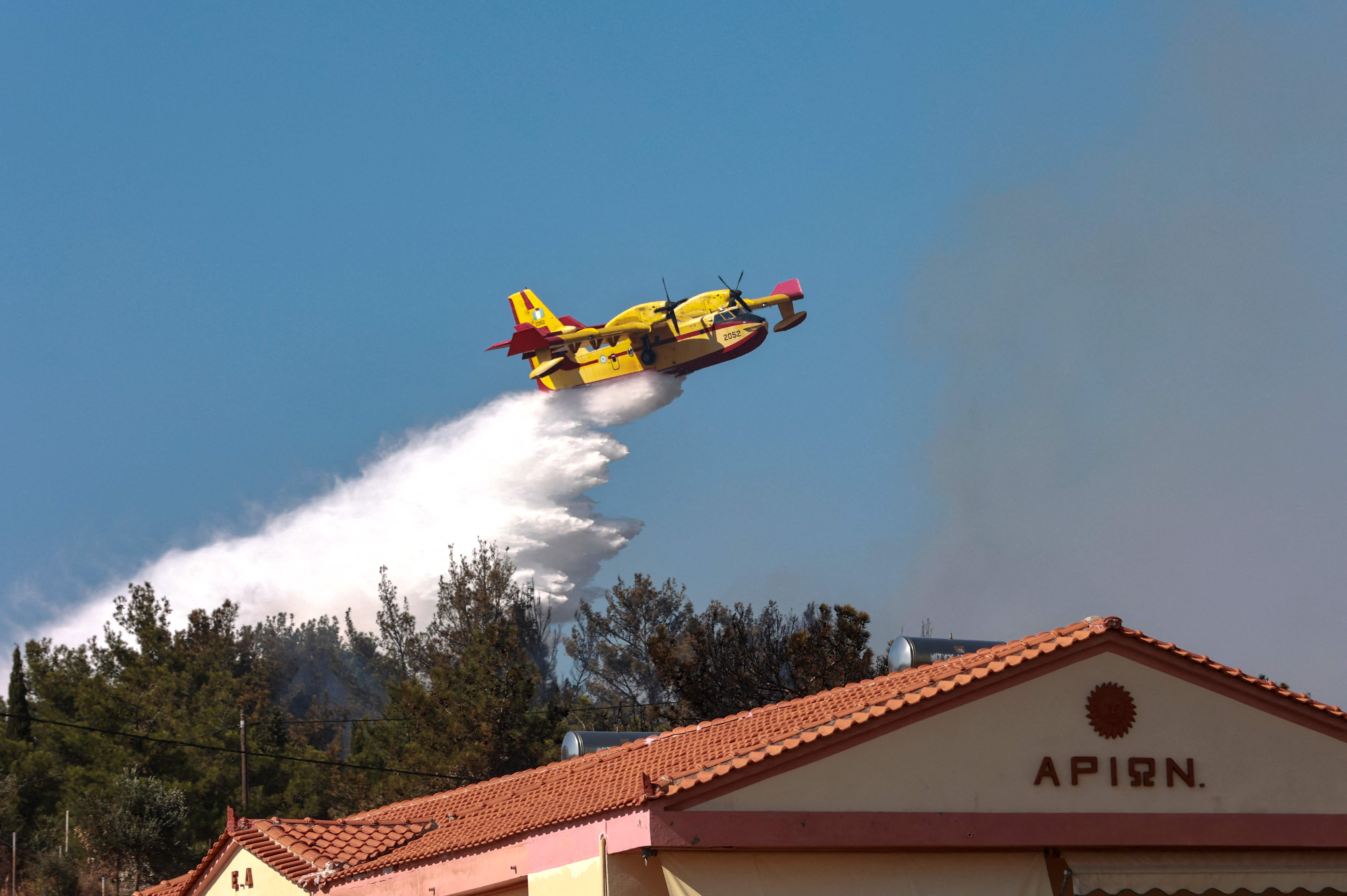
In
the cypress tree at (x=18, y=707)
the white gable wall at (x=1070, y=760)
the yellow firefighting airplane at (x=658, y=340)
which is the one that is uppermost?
the yellow firefighting airplane at (x=658, y=340)

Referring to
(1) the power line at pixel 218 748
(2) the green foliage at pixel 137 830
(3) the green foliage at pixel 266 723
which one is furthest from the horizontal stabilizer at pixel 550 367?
(2) the green foliage at pixel 137 830

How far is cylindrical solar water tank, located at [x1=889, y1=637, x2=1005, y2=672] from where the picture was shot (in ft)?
61.0

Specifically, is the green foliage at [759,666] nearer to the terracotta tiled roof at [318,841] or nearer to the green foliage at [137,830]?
the green foliage at [137,830]

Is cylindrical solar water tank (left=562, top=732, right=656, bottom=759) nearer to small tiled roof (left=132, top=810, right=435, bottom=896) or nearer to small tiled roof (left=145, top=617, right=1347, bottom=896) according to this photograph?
small tiled roof (left=145, top=617, right=1347, bottom=896)

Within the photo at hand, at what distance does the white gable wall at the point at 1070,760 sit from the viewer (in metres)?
13.2

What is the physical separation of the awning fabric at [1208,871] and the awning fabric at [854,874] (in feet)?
1.68

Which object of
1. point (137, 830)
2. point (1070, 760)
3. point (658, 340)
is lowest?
point (1070, 760)

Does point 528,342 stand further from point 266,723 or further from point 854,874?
point 854,874

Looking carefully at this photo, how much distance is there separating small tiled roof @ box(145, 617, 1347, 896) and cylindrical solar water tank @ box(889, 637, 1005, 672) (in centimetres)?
88

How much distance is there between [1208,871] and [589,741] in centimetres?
972

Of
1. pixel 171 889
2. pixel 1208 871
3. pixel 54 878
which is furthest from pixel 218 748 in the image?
pixel 1208 871

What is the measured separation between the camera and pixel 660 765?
14484mm

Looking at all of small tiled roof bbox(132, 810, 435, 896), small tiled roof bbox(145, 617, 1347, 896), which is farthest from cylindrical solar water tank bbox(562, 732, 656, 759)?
small tiled roof bbox(132, 810, 435, 896)

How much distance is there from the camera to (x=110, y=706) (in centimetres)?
5303
